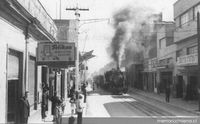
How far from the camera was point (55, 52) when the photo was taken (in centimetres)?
1606

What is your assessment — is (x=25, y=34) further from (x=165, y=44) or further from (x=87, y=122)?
(x=165, y=44)

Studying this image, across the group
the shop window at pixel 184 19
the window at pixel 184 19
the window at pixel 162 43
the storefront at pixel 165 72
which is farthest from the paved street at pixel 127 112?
the window at pixel 162 43

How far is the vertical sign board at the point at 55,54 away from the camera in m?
15.9

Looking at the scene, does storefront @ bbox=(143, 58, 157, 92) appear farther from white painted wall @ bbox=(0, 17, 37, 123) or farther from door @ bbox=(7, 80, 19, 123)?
white painted wall @ bbox=(0, 17, 37, 123)

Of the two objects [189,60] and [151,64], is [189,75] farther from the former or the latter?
[151,64]

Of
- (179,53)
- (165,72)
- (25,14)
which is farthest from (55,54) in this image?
(165,72)

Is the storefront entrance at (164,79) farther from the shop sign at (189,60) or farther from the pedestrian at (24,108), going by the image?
the pedestrian at (24,108)

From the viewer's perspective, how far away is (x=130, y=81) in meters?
63.9

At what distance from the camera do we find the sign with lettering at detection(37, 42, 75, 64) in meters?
15.9

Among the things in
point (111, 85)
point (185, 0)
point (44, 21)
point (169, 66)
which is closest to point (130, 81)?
point (111, 85)

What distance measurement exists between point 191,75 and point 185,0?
317 inches

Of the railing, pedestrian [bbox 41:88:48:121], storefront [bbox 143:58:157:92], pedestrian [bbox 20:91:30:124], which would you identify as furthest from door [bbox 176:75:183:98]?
pedestrian [bbox 20:91:30:124]

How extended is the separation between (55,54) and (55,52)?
12 cm

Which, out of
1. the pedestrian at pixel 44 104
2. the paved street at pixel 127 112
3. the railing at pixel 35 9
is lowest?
the paved street at pixel 127 112
